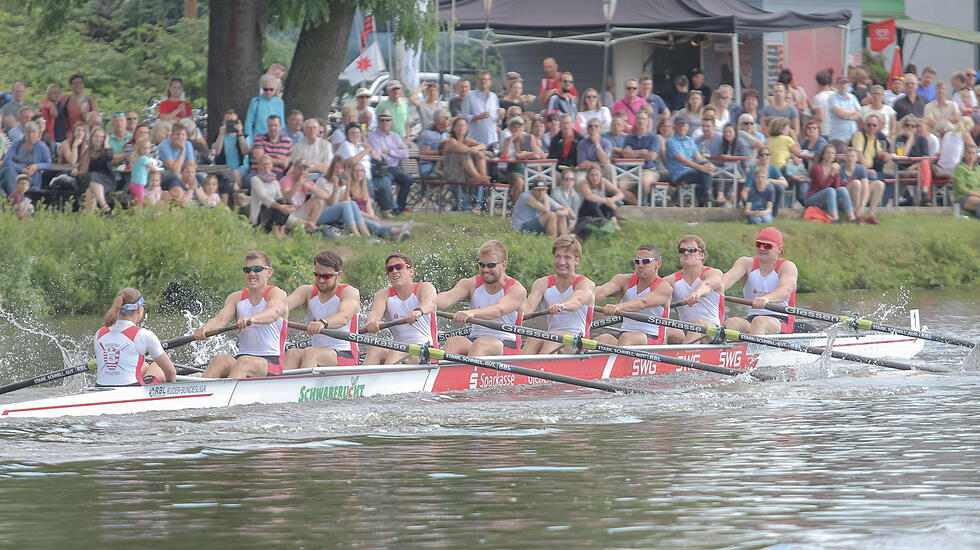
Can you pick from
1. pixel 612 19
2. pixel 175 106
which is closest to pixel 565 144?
pixel 612 19

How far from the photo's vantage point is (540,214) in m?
18.4

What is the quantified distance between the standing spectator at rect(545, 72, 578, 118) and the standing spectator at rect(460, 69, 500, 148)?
734 mm

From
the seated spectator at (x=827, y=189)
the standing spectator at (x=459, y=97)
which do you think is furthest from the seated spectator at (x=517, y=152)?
the seated spectator at (x=827, y=189)

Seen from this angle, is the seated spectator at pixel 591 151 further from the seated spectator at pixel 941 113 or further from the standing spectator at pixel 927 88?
the standing spectator at pixel 927 88

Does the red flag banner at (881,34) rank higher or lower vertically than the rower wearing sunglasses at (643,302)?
higher

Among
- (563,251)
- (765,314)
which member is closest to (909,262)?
(765,314)

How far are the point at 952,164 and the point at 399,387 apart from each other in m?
13.0

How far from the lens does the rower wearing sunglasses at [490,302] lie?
12.5 metres

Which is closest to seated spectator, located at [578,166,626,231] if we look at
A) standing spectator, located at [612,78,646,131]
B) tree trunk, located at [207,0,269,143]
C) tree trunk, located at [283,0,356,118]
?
standing spectator, located at [612,78,646,131]

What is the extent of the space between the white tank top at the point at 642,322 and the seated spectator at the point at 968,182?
391 inches

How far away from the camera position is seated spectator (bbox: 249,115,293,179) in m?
17.6

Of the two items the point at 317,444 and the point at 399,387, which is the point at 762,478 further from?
the point at 399,387

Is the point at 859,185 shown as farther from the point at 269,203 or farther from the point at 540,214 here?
the point at 269,203

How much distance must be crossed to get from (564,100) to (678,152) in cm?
163
